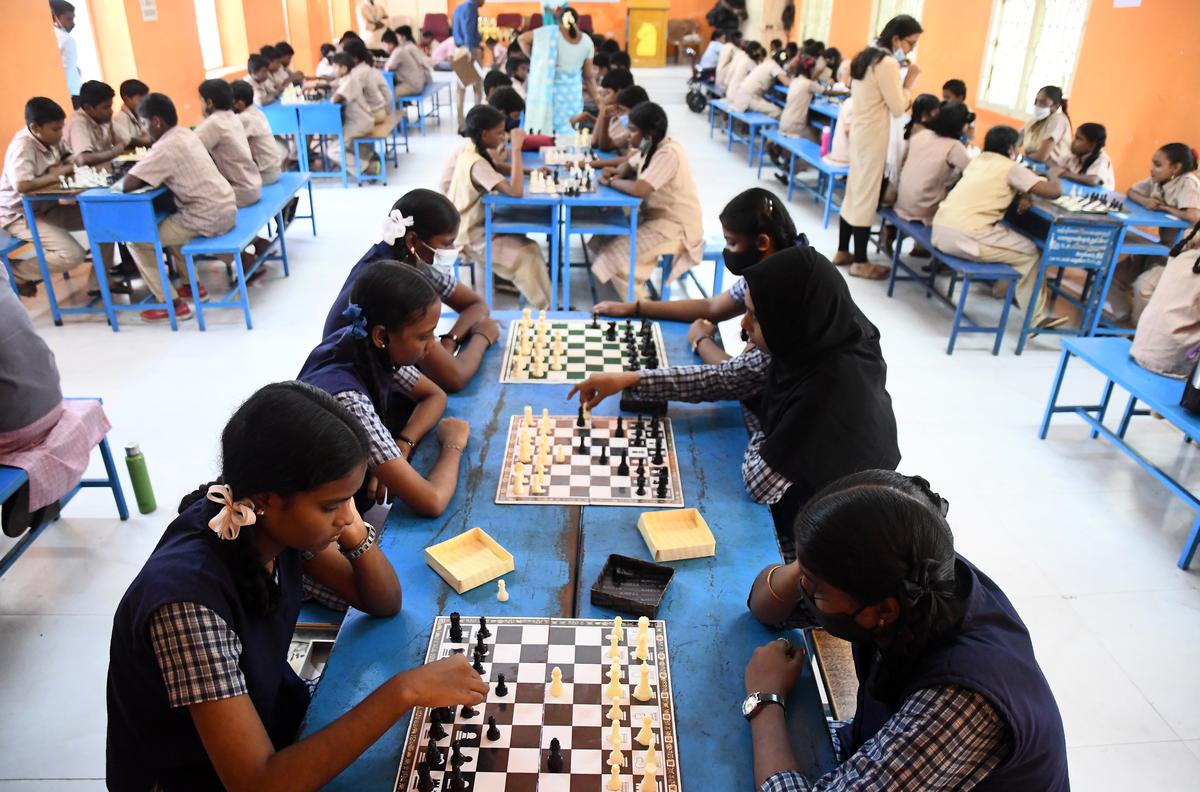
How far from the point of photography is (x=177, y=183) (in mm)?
5562

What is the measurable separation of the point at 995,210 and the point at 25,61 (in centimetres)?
810

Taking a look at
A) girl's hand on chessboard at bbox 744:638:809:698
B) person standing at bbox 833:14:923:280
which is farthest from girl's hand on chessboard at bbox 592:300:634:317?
person standing at bbox 833:14:923:280

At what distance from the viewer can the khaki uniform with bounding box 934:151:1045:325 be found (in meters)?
5.80

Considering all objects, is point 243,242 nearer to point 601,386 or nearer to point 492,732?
point 601,386

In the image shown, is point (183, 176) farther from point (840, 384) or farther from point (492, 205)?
point (840, 384)

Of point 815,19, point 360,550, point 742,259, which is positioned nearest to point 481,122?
point 742,259

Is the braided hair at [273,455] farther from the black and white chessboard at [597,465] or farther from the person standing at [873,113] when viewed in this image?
the person standing at [873,113]

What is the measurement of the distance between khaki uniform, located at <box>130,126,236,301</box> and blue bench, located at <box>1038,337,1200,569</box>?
558 centimetres

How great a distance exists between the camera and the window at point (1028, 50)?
8180mm

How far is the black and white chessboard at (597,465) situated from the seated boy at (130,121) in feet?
19.5

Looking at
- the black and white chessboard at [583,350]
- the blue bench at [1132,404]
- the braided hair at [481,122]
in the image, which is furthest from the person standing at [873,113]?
the black and white chessboard at [583,350]

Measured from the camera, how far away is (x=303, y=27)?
49.5 ft

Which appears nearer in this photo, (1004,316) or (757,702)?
(757,702)

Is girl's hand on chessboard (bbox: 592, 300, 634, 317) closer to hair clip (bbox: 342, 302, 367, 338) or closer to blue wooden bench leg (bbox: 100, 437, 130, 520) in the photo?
hair clip (bbox: 342, 302, 367, 338)
